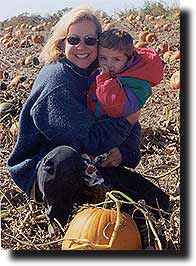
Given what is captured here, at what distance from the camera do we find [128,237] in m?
2.00

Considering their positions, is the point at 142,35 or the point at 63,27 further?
the point at 142,35

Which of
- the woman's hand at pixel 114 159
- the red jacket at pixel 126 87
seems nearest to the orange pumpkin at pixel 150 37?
the red jacket at pixel 126 87

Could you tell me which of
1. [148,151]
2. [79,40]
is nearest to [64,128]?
[79,40]

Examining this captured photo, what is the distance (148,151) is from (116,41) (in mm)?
523

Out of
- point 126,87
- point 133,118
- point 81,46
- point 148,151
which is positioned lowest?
point 148,151

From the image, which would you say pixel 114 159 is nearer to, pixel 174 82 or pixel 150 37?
pixel 174 82

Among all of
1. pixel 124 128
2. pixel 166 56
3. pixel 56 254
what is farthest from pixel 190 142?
pixel 166 56

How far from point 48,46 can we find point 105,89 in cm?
25

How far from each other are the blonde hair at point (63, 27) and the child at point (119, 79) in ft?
0.21

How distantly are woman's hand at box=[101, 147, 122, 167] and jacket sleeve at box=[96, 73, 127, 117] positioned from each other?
13 centimetres

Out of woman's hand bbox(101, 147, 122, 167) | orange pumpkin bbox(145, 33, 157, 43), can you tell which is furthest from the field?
woman's hand bbox(101, 147, 122, 167)

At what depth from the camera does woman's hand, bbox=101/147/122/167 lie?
2.18 m

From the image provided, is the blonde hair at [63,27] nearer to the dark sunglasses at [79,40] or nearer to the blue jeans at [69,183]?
the dark sunglasses at [79,40]

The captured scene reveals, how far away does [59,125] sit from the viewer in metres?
2.08
